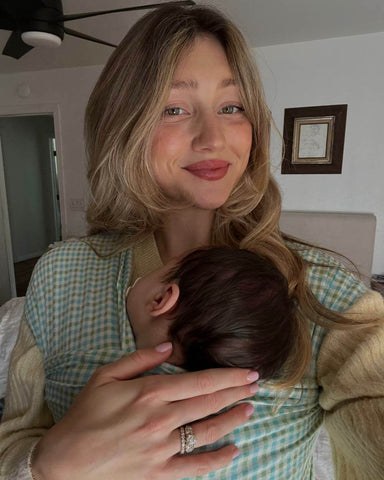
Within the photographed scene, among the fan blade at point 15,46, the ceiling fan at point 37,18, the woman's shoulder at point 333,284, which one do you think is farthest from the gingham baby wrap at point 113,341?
the fan blade at point 15,46

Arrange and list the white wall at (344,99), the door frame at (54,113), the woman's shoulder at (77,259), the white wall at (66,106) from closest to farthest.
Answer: the woman's shoulder at (77,259)
the white wall at (344,99)
the white wall at (66,106)
the door frame at (54,113)

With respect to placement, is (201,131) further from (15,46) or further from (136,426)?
(15,46)

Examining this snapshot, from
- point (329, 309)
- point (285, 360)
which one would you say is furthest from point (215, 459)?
point (329, 309)

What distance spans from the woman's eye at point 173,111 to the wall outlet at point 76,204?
2995 millimetres

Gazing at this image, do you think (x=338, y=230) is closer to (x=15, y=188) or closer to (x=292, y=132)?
(x=292, y=132)

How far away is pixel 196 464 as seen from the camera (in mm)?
506

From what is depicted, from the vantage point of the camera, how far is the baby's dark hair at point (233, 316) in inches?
21.9

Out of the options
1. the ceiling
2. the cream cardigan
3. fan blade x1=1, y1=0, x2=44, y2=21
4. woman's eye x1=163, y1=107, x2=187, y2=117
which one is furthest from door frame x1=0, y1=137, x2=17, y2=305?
woman's eye x1=163, y1=107, x2=187, y2=117

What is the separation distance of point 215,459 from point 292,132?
8.47ft

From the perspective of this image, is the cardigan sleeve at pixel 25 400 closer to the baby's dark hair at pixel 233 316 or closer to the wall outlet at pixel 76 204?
the baby's dark hair at pixel 233 316

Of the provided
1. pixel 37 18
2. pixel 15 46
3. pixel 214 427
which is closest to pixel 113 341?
pixel 214 427

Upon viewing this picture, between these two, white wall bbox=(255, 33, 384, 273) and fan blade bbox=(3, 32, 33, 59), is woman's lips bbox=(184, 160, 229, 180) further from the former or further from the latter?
white wall bbox=(255, 33, 384, 273)

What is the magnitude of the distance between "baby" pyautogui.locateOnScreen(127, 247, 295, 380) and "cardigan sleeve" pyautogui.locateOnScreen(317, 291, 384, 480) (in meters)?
0.09

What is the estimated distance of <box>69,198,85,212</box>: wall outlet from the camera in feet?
11.5
